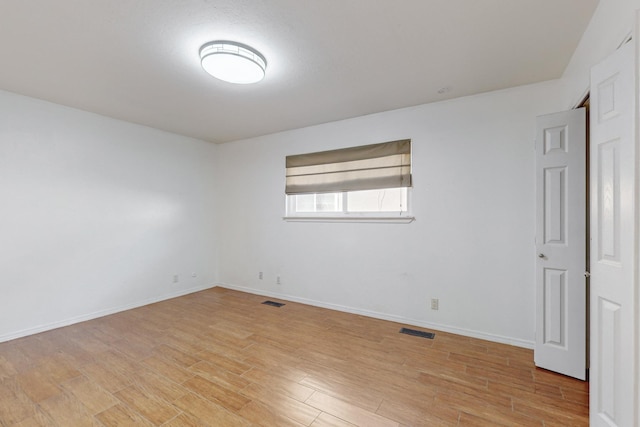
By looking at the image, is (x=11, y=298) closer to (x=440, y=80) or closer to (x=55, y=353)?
(x=55, y=353)

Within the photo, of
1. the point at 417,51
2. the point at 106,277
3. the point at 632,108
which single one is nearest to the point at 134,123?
the point at 106,277

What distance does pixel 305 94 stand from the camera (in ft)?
10.2

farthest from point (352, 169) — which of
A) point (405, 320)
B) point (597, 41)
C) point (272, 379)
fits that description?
point (272, 379)

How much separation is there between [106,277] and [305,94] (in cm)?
356

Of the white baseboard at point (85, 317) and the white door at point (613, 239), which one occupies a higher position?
the white door at point (613, 239)

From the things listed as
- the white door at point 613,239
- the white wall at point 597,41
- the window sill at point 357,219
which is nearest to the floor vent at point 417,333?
the window sill at point 357,219

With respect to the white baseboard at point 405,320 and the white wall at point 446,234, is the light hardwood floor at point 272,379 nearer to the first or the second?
the white baseboard at point 405,320

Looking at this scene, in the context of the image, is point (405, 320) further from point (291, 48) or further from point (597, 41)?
point (291, 48)

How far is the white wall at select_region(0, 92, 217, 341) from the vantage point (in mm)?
3104

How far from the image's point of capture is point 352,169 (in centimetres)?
387

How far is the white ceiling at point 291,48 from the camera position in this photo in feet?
6.01

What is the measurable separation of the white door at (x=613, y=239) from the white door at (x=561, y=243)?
82 cm

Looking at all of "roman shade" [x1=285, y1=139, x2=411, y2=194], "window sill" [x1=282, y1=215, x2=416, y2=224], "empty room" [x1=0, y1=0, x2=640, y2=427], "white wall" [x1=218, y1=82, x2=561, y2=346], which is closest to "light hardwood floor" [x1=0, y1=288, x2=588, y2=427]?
"empty room" [x1=0, y1=0, x2=640, y2=427]

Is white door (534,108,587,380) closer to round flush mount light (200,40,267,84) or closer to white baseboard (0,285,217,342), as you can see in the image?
round flush mount light (200,40,267,84)
